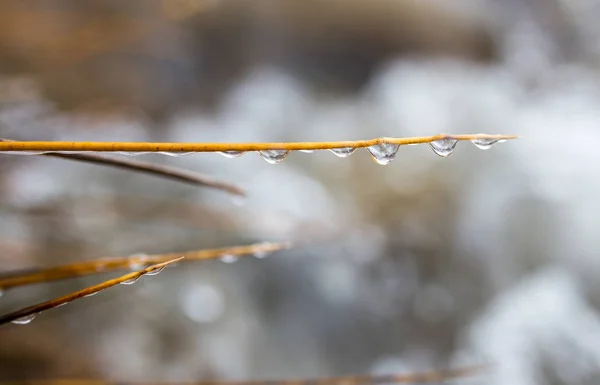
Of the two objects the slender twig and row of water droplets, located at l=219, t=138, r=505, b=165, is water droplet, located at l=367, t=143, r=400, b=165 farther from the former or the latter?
the slender twig

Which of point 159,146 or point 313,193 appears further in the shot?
point 313,193

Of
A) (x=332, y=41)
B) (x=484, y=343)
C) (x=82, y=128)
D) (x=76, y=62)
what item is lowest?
(x=484, y=343)

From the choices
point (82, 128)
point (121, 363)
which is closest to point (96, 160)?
point (121, 363)

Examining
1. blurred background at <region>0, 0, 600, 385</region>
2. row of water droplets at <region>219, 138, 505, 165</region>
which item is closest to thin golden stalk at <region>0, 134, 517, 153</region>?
row of water droplets at <region>219, 138, 505, 165</region>

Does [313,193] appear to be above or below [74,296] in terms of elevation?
above

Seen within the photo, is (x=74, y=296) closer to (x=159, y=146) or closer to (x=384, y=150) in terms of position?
(x=159, y=146)

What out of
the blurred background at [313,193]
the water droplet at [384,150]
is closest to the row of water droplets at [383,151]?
the water droplet at [384,150]

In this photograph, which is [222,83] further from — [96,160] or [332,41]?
[96,160]

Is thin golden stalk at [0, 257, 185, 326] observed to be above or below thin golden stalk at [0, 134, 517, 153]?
below

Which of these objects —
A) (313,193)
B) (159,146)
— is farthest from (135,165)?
(313,193)
